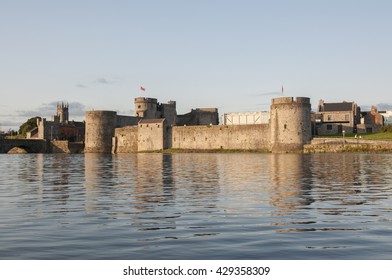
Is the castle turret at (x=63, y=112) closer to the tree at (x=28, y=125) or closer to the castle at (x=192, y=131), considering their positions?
the tree at (x=28, y=125)

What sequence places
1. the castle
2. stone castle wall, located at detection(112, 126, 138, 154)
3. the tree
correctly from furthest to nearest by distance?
the tree, stone castle wall, located at detection(112, 126, 138, 154), the castle

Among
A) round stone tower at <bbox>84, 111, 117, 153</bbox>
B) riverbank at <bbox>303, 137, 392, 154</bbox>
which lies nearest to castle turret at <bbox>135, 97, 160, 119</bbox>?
round stone tower at <bbox>84, 111, 117, 153</bbox>

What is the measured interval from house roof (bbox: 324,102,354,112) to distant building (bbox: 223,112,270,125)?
8.89 m

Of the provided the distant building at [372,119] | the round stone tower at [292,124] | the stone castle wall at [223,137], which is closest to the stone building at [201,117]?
the stone castle wall at [223,137]

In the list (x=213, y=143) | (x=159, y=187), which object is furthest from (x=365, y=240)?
(x=213, y=143)

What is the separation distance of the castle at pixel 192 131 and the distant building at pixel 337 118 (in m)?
11.2

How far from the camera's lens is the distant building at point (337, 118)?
256 ft

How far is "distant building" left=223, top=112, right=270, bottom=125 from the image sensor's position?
8664 centimetres

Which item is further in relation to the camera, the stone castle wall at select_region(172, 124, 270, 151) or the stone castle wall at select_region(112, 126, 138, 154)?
the stone castle wall at select_region(112, 126, 138, 154)

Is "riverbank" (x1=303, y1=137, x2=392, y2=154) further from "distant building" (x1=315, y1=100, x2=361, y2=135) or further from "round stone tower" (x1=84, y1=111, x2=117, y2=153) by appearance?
"round stone tower" (x1=84, y1=111, x2=117, y2=153)

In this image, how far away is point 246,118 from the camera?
89.5 meters

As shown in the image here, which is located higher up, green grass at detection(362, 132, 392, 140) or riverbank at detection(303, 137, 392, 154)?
green grass at detection(362, 132, 392, 140)
